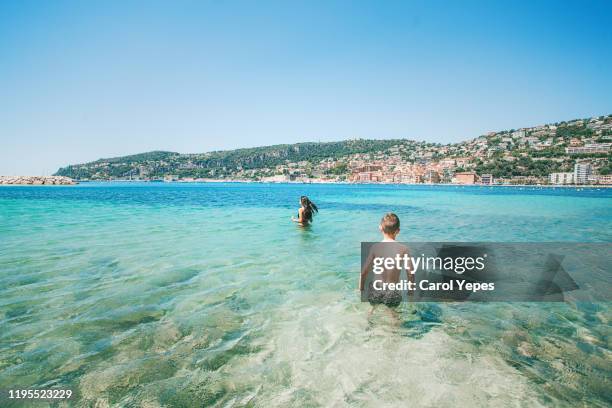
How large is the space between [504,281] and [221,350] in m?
6.02

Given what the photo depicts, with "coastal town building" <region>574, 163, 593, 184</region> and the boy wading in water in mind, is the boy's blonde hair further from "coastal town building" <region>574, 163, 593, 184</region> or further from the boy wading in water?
"coastal town building" <region>574, 163, 593, 184</region>

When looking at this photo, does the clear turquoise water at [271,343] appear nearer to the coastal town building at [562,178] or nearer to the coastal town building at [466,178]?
the coastal town building at [562,178]

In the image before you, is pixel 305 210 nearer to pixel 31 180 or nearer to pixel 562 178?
pixel 562 178

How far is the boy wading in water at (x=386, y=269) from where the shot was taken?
4555mm

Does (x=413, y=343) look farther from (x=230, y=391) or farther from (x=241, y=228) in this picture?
(x=241, y=228)

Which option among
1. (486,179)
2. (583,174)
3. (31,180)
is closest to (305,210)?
(583,174)

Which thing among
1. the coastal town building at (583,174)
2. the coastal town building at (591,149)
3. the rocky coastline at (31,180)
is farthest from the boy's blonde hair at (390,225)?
the coastal town building at (591,149)

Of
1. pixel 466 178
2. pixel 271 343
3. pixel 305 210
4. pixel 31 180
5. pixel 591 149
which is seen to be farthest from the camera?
pixel 466 178

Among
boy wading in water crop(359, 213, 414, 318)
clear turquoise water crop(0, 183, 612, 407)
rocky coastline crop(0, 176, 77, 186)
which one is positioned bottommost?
rocky coastline crop(0, 176, 77, 186)

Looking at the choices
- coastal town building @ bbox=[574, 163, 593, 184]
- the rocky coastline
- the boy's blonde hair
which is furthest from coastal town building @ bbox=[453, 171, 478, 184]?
the rocky coastline

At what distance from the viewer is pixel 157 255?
9055mm

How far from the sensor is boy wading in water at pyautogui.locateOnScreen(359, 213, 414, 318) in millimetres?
4555

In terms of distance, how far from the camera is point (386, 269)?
4.64 meters

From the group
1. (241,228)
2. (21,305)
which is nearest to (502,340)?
(21,305)
